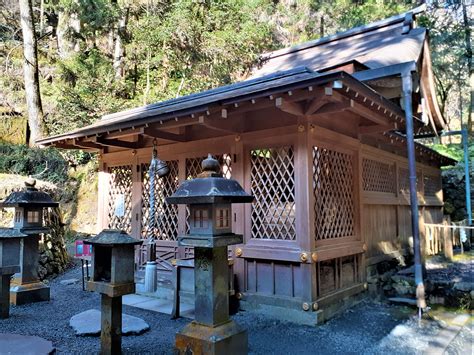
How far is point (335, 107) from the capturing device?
4590 millimetres

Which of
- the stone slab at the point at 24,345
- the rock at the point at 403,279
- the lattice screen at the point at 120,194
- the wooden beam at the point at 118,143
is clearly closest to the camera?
the stone slab at the point at 24,345

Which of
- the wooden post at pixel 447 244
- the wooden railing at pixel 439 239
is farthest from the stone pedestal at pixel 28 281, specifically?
the wooden post at pixel 447 244

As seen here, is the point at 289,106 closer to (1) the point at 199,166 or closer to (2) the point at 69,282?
(1) the point at 199,166

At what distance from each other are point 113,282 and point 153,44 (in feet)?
39.9

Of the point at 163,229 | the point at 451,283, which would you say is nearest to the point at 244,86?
the point at 163,229

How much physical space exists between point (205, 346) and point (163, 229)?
3.74m

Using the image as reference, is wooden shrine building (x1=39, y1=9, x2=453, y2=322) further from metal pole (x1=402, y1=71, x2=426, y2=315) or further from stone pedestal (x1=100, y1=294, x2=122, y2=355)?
stone pedestal (x1=100, y1=294, x2=122, y2=355)

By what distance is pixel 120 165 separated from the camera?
7398 millimetres

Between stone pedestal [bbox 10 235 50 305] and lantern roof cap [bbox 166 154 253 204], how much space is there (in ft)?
12.3

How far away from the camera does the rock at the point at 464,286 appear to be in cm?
652

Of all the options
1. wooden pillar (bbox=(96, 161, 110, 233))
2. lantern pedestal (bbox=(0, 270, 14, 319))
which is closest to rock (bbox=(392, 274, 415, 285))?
wooden pillar (bbox=(96, 161, 110, 233))

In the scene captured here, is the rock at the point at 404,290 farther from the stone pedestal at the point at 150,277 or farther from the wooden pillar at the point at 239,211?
the stone pedestal at the point at 150,277

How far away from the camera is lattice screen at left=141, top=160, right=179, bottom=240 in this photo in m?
6.51

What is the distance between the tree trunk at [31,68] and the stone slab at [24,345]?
30.8 ft
